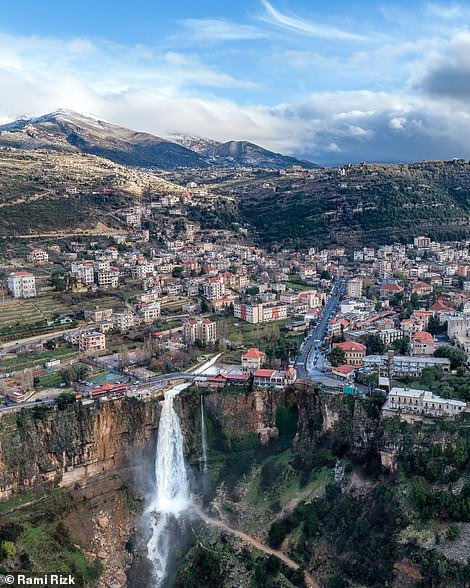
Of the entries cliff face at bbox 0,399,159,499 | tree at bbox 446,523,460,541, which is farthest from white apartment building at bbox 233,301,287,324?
tree at bbox 446,523,460,541

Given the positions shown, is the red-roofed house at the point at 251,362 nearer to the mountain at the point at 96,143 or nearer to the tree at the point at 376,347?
the tree at the point at 376,347

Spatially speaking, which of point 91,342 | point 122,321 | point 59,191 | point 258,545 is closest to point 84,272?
point 122,321

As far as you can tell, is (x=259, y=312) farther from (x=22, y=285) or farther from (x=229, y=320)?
(x=22, y=285)

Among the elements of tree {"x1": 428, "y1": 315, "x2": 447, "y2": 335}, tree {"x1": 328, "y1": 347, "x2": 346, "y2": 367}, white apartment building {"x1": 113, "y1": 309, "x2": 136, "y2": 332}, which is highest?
white apartment building {"x1": 113, "y1": 309, "x2": 136, "y2": 332}

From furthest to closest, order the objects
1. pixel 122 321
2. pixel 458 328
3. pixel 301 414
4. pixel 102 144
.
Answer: pixel 102 144 < pixel 122 321 < pixel 458 328 < pixel 301 414

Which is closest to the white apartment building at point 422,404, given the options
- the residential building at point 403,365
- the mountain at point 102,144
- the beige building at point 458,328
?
the residential building at point 403,365

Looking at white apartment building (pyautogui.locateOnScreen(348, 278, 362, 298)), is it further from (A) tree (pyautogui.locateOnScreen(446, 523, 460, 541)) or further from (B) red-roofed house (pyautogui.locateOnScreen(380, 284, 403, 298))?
(A) tree (pyautogui.locateOnScreen(446, 523, 460, 541))

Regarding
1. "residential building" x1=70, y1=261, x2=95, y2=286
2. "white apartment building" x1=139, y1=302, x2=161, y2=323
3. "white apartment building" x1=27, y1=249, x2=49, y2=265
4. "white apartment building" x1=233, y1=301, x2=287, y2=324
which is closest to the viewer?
"white apartment building" x1=139, y1=302, x2=161, y2=323
